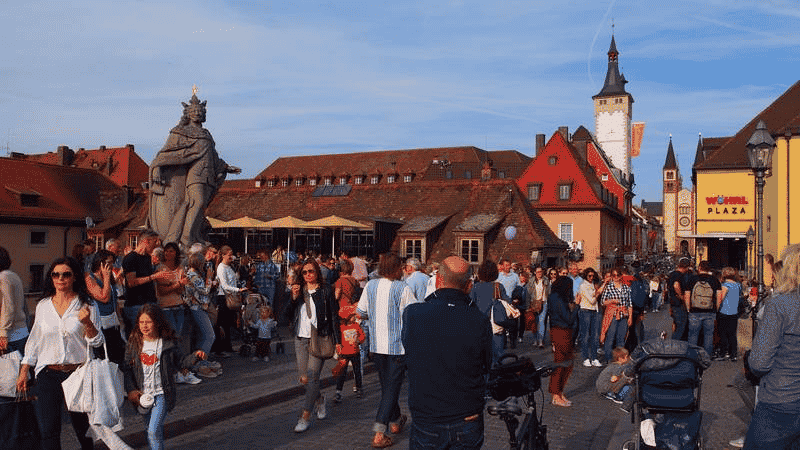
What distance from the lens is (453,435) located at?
4.23 metres

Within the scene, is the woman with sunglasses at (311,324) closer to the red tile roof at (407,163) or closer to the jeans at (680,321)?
the jeans at (680,321)

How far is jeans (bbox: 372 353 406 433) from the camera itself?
278 inches

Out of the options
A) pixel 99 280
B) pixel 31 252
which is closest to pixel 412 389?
pixel 99 280

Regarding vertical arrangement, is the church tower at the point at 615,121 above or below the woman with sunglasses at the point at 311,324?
above

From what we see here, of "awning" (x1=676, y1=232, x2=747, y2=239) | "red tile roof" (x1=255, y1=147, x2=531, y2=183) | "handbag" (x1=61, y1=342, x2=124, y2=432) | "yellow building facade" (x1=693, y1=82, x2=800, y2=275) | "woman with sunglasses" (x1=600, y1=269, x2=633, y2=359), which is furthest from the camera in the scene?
"red tile roof" (x1=255, y1=147, x2=531, y2=183)

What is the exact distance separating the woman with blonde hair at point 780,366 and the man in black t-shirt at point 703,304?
8.73 m

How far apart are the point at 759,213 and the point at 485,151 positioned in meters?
57.8

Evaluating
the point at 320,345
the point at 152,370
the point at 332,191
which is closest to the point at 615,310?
the point at 320,345

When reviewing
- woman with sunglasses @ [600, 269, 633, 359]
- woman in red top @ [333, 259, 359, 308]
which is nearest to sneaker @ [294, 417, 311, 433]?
woman in red top @ [333, 259, 359, 308]

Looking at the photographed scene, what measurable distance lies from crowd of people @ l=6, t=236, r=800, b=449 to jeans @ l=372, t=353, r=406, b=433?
14 millimetres

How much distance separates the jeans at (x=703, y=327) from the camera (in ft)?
42.4

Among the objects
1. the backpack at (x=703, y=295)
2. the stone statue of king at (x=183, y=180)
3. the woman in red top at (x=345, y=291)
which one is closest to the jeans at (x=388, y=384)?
the woman in red top at (x=345, y=291)

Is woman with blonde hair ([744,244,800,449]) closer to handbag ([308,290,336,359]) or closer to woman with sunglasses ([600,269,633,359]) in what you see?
handbag ([308,290,336,359])

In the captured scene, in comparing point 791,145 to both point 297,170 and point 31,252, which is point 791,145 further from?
point 297,170
